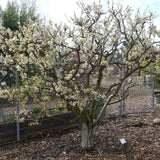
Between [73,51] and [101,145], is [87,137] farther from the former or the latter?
[73,51]

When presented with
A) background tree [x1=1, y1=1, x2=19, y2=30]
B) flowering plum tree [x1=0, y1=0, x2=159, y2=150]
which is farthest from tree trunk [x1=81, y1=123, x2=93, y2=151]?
background tree [x1=1, y1=1, x2=19, y2=30]

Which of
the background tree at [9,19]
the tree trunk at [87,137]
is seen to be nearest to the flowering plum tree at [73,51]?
the tree trunk at [87,137]

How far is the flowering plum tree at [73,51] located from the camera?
2.49m

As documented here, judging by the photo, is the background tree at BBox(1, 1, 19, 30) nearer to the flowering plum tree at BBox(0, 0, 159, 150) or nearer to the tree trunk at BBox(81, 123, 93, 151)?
the flowering plum tree at BBox(0, 0, 159, 150)

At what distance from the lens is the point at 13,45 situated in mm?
2594

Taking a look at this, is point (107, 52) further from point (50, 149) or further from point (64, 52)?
point (50, 149)

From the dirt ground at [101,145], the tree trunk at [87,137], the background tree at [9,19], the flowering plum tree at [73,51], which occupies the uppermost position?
the background tree at [9,19]

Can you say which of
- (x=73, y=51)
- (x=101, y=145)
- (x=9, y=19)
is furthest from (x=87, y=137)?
(x=9, y=19)

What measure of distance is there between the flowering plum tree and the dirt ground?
307 millimetres

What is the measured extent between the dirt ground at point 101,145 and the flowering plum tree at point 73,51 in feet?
1.01

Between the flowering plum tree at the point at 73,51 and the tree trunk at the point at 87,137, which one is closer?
the flowering plum tree at the point at 73,51

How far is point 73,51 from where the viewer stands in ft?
9.61

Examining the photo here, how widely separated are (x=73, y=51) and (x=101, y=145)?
1.70m

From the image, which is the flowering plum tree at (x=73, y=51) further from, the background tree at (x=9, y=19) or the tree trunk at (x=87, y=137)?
the background tree at (x=9, y=19)
